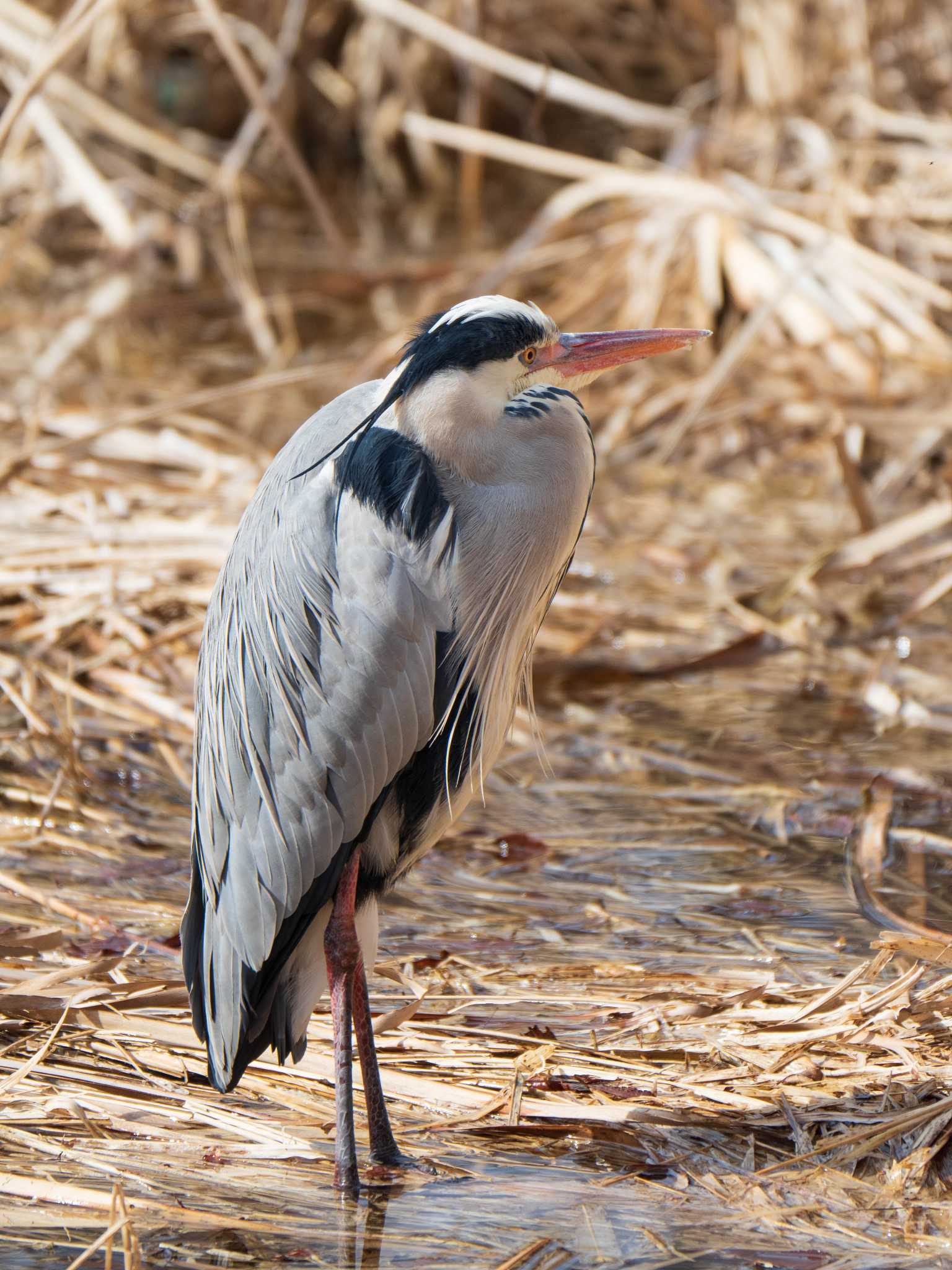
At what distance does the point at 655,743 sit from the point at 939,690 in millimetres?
841

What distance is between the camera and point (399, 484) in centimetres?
242

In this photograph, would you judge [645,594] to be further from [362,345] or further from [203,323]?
[203,323]

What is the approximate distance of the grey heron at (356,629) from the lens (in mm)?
2434

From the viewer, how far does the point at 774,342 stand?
6.82 meters

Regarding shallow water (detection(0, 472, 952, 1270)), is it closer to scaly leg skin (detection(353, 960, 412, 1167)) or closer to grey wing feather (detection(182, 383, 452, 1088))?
scaly leg skin (detection(353, 960, 412, 1167))

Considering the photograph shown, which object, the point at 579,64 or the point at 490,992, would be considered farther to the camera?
the point at 579,64

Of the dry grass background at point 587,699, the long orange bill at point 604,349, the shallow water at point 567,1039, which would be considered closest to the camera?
the shallow water at point 567,1039

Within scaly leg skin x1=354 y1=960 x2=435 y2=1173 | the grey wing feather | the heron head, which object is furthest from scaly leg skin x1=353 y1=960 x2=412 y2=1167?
the heron head

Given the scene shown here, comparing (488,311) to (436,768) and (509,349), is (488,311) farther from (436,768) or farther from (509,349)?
(436,768)

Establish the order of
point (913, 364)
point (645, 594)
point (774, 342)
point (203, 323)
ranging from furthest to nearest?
point (203, 323), point (774, 342), point (913, 364), point (645, 594)

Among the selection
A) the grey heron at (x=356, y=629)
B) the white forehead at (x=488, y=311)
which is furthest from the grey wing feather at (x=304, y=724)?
the white forehead at (x=488, y=311)

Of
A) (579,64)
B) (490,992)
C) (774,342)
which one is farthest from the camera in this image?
(579,64)

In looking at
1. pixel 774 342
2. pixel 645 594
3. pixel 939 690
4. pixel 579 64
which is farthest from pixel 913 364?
pixel 579 64

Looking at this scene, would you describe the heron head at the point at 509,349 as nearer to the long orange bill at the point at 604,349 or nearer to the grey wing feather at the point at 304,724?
the long orange bill at the point at 604,349
